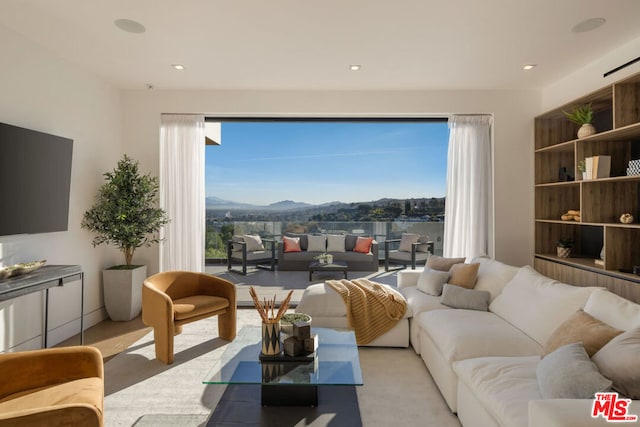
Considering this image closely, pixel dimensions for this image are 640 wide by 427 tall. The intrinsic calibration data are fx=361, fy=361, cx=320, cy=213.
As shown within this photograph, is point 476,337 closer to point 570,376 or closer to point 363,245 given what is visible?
point 570,376

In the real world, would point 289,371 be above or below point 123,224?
below

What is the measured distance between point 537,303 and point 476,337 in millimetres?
556

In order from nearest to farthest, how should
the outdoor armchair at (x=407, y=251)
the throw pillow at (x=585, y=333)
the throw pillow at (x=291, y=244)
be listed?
the throw pillow at (x=585, y=333) → the outdoor armchair at (x=407, y=251) → the throw pillow at (x=291, y=244)

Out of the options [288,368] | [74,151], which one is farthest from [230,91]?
[288,368]

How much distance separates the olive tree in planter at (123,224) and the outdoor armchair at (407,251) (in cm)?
450

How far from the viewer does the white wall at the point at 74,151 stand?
3.12 m

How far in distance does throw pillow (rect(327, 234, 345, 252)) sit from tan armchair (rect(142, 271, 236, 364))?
13.2 ft

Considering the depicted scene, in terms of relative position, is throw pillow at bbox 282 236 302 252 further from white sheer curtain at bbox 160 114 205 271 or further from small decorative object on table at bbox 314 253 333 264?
white sheer curtain at bbox 160 114 205 271

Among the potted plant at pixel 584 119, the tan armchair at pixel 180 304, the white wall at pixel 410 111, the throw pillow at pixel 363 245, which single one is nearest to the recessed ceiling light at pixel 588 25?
the potted plant at pixel 584 119

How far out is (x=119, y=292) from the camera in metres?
4.26

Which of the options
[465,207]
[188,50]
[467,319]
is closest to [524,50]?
[465,207]

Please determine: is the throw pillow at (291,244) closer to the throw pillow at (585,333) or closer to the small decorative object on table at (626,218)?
the small decorative object on table at (626,218)

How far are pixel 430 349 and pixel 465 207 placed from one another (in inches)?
97.5

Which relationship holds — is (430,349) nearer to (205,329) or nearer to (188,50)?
(205,329)
